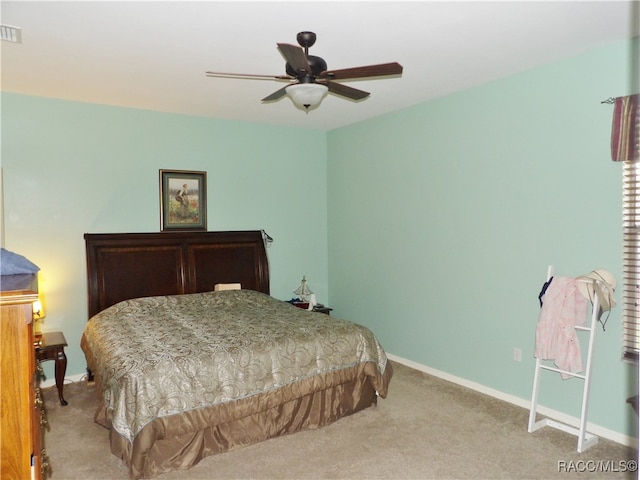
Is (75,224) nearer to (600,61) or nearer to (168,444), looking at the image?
(168,444)

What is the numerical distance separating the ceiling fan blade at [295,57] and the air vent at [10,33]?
5.46ft

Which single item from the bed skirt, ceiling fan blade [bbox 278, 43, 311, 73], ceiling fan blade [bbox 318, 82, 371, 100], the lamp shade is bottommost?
the bed skirt

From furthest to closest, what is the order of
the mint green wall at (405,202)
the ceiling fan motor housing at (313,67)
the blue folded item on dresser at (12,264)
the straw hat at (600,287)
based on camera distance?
the mint green wall at (405,202) → the straw hat at (600,287) → the ceiling fan motor housing at (313,67) → the blue folded item on dresser at (12,264)

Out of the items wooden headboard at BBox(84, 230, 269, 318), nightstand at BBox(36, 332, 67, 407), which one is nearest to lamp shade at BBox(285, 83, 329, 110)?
wooden headboard at BBox(84, 230, 269, 318)

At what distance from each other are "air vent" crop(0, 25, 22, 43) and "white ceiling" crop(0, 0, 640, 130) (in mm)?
31

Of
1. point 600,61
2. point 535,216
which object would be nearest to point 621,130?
point 600,61

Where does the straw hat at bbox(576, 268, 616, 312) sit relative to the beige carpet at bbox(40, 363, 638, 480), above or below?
above

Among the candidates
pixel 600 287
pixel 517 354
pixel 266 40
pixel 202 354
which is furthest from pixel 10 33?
pixel 517 354

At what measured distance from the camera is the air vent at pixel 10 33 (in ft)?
8.79

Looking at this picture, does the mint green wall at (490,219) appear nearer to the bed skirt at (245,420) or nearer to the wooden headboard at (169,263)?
the bed skirt at (245,420)

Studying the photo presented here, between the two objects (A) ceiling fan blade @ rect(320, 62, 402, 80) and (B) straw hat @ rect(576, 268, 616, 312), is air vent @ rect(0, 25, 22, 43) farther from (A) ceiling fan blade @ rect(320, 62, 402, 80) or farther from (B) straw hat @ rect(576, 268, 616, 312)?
(B) straw hat @ rect(576, 268, 616, 312)

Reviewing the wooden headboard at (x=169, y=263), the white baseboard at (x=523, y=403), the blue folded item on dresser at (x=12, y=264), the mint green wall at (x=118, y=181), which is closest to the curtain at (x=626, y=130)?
the white baseboard at (x=523, y=403)

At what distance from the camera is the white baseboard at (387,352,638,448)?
310 cm

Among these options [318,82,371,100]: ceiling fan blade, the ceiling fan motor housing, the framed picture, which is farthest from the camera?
the framed picture
